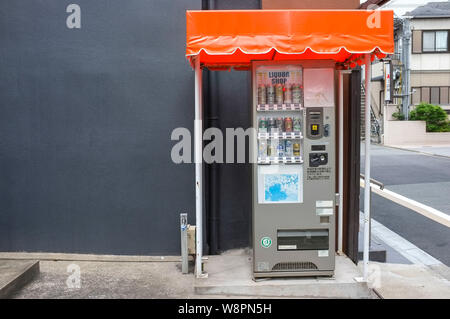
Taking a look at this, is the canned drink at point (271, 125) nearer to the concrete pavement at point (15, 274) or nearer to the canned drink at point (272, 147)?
the canned drink at point (272, 147)

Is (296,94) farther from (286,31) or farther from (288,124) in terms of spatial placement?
(286,31)

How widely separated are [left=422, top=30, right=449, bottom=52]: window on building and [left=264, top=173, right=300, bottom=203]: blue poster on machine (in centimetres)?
3199

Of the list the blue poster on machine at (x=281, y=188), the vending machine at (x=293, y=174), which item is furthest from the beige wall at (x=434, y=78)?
the blue poster on machine at (x=281, y=188)

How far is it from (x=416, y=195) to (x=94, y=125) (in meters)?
8.87

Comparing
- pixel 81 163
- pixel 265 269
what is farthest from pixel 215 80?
pixel 265 269

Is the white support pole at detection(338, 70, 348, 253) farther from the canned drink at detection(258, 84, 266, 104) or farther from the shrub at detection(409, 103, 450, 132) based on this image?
the shrub at detection(409, 103, 450, 132)

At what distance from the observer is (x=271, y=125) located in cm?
492

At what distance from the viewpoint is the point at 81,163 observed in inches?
228

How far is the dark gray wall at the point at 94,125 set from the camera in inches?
222

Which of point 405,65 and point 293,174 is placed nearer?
point 293,174

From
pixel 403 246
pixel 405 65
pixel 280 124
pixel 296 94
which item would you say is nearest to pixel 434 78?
pixel 405 65

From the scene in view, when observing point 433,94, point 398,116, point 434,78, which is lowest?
point 398,116

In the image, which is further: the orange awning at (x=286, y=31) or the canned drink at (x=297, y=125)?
the canned drink at (x=297, y=125)
